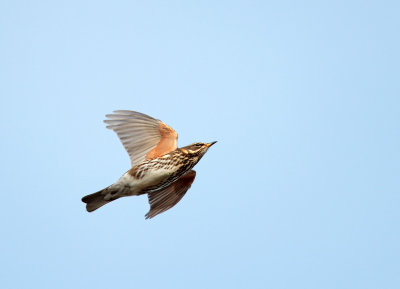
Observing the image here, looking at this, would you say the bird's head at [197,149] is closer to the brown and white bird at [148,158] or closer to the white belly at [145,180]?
the brown and white bird at [148,158]

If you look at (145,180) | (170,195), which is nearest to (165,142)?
(145,180)

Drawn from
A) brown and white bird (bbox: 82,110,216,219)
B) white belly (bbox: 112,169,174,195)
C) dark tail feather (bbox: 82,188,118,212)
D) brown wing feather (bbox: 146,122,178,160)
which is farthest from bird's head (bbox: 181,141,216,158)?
dark tail feather (bbox: 82,188,118,212)

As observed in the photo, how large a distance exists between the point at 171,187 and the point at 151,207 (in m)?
0.64

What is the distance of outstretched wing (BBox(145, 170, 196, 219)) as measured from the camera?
1378cm

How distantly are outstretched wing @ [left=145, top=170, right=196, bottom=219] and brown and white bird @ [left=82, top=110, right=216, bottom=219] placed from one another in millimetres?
21

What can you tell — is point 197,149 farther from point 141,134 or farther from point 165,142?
point 141,134

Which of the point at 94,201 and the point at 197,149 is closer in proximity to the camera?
the point at 197,149

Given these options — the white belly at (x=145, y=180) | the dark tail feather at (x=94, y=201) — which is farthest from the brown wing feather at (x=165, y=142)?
the dark tail feather at (x=94, y=201)

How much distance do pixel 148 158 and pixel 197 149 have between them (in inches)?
39.5

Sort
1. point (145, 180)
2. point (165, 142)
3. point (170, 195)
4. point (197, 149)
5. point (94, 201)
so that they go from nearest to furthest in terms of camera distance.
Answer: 1. point (145, 180)
2. point (197, 149)
3. point (94, 201)
4. point (165, 142)
5. point (170, 195)

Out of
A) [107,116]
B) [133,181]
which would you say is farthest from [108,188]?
[107,116]

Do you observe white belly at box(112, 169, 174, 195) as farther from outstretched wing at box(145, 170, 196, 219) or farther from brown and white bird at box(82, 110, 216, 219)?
outstretched wing at box(145, 170, 196, 219)

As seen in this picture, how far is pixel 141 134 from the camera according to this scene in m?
13.1

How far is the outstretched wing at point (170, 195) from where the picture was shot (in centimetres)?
1378
